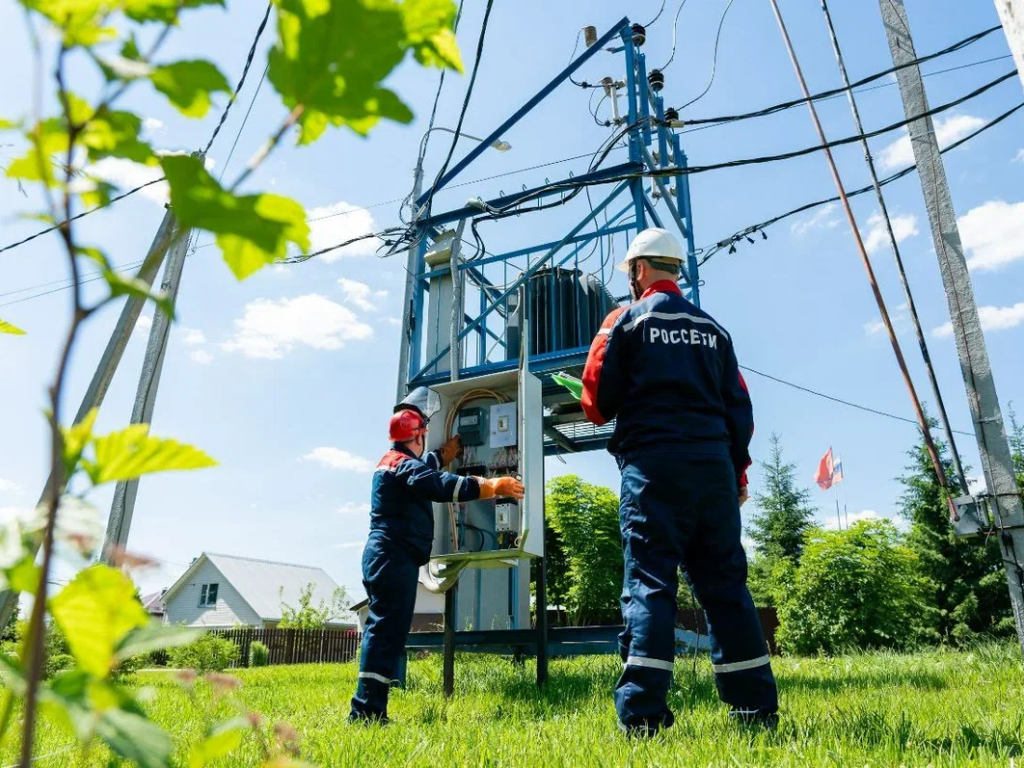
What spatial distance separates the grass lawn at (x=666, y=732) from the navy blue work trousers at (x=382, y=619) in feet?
0.55

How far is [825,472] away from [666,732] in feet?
66.8

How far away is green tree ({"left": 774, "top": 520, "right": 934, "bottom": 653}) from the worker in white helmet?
31.1ft

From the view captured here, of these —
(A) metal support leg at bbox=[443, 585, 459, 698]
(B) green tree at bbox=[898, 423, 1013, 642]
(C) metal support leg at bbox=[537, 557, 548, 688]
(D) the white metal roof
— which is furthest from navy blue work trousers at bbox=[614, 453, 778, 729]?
(D) the white metal roof

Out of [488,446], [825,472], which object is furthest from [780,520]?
[488,446]

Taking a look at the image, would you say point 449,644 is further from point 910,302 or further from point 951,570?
point 951,570

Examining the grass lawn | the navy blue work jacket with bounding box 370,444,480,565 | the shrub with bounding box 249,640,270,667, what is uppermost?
the navy blue work jacket with bounding box 370,444,480,565

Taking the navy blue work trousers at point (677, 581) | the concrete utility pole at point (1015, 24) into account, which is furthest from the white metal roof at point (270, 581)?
the concrete utility pole at point (1015, 24)

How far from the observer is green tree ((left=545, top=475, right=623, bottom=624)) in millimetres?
15227

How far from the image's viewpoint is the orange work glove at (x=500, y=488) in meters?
4.43

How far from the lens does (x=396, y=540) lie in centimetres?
431

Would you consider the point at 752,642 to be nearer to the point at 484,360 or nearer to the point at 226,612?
the point at 484,360

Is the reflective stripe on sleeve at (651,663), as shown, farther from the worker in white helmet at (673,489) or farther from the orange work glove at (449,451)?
the orange work glove at (449,451)

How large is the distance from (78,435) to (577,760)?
218cm

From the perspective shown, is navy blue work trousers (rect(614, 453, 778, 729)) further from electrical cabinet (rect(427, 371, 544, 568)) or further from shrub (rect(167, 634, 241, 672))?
shrub (rect(167, 634, 241, 672))
